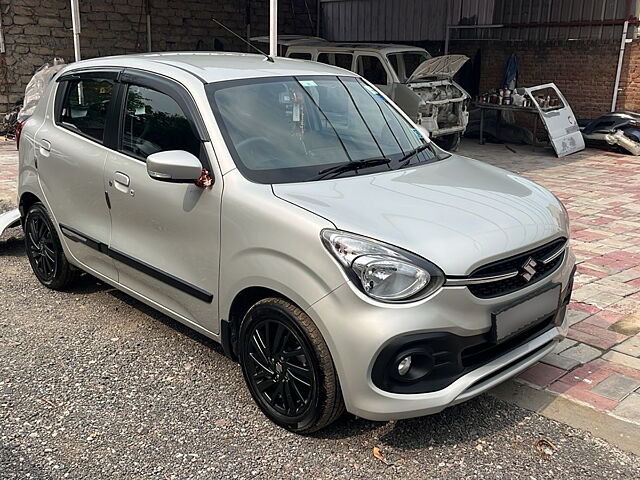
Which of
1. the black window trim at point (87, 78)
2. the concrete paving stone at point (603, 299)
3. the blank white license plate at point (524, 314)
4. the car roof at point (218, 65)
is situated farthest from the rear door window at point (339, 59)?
the blank white license plate at point (524, 314)

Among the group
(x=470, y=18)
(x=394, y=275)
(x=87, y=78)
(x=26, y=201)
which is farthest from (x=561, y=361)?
(x=470, y=18)

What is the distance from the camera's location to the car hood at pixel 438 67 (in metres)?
10.9

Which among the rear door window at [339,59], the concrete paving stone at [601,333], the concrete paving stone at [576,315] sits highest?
the rear door window at [339,59]

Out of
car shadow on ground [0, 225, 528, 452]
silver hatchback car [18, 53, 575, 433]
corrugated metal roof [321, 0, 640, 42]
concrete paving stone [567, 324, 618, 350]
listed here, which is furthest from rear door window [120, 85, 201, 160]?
corrugated metal roof [321, 0, 640, 42]

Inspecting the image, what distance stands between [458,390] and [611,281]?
9.55 ft

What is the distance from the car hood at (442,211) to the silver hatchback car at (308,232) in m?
0.01

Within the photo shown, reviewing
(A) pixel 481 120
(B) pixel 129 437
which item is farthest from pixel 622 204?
(B) pixel 129 437

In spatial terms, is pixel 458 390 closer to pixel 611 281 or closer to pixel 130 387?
pixel 130 387

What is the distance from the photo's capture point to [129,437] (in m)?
3.01

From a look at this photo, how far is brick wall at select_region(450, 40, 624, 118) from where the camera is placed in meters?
12.1

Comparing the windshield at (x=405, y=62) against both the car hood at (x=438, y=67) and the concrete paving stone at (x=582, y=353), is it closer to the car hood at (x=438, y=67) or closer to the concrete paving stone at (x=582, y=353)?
the car hood at (x=438, y=67)

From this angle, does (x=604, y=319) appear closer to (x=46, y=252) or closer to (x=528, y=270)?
(x=528, y=270)

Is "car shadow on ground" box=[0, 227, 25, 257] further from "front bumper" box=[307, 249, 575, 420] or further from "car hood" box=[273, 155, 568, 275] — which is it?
"front bumper" box=[307, 249, 575, 420]

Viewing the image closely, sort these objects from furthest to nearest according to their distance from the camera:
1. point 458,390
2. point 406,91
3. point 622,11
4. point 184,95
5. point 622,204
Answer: point 622,11 → point 406,91 → point 622,204 → point 184,95 → point 458,390
